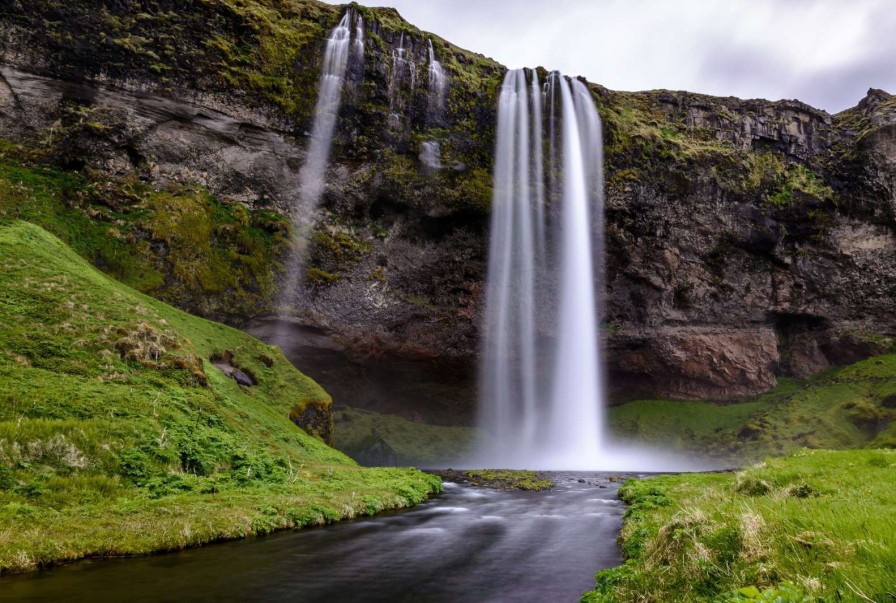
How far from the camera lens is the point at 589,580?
11.2 meters

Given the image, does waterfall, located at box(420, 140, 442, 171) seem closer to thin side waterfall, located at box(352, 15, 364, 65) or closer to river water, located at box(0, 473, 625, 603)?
thin side waterfall, located at box(352, 15, 364, 65)

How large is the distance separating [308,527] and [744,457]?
54413 millimetres

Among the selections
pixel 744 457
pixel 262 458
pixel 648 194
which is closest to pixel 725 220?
pixel 648 194

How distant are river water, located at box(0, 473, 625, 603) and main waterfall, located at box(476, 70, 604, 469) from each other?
130 ft

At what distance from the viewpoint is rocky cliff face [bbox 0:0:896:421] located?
148 ft

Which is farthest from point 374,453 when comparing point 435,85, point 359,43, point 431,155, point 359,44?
point 359,43

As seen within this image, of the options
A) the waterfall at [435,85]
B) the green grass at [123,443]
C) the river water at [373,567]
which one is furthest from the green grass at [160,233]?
the river water at [373,567]

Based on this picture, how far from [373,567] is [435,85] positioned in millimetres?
51956

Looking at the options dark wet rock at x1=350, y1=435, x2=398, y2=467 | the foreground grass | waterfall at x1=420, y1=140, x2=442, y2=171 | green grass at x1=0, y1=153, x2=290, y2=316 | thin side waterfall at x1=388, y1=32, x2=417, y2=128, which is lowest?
dark wet rock at x1=350, y1=435, x2=398, y2=467

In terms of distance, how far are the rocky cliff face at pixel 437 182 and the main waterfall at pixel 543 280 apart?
82.0 inches

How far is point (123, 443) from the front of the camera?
1655cm

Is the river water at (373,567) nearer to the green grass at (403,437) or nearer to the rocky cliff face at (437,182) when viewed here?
the rocky cliff face at (437,182)

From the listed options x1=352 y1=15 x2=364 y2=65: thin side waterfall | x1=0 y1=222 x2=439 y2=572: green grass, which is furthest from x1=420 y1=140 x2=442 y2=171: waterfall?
x1=0 y1=222 x2=439 y2=572: green grass

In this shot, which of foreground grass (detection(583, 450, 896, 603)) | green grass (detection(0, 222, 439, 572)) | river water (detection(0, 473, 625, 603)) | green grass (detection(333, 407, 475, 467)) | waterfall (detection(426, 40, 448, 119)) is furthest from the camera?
waterfall (detection(426, 40, 448, 119))
